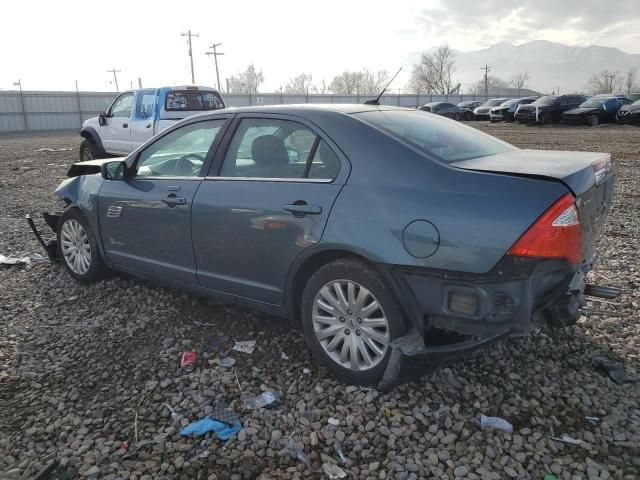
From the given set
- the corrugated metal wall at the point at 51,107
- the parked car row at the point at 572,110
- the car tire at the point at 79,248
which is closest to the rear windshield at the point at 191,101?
the car tire at the point at 79,248

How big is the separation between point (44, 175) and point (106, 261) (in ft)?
30.5

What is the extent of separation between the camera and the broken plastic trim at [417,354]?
2.65 metres

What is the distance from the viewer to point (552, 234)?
2.44 metres

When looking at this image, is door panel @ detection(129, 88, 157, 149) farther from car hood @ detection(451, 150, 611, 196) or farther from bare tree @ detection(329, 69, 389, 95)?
bare tree @ detection(329, 69, 389, 95)

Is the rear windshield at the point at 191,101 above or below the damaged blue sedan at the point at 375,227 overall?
above

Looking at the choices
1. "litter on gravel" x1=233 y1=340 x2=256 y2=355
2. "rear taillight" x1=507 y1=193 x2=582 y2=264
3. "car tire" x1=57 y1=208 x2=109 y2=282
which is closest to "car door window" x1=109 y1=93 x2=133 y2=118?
"car tire" x1=57 y1=208 x2=109 y2=282

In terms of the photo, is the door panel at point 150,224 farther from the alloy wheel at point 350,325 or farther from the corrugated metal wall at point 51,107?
the corrugated metal wall at point 51,107

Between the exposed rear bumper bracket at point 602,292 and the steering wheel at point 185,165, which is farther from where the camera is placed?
the steering wheel at point 185,165

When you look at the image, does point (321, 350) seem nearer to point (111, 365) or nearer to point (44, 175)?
point (111, 365)

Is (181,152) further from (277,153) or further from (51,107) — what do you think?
(51,107)

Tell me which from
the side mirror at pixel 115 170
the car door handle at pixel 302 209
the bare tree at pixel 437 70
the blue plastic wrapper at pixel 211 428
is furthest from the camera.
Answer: the bare tree at pixel 437 70

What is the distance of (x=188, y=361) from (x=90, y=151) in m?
10.2

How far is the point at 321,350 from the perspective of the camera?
3164mm

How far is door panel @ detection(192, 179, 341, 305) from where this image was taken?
3057 millimetres
